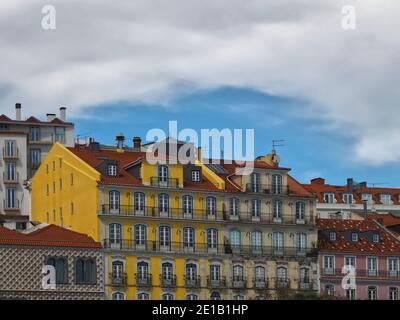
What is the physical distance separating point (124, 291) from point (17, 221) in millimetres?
15835

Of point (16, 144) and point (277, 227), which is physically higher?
point (16, 144)

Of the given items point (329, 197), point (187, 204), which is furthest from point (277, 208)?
point (329, 197)

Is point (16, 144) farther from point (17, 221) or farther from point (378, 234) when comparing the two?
point (378, 234)

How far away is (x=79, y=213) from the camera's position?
118m

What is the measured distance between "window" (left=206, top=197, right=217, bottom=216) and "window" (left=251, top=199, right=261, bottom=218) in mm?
3768

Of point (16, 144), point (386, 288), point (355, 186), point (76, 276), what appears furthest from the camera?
point (355, 186)

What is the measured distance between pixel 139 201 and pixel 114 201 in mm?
2551

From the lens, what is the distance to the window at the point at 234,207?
122188 millimetres

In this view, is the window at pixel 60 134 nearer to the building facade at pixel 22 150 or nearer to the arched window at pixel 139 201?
the building facade at pixel 22 150

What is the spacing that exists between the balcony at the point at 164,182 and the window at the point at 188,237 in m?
3.82

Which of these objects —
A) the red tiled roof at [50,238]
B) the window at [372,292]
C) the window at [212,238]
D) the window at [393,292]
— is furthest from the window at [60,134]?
the window at [393,292]

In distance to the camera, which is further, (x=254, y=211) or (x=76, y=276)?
(x=254, y=211)

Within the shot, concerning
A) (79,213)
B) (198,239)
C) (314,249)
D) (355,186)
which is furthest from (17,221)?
(355,186)

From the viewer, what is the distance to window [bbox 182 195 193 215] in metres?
120
